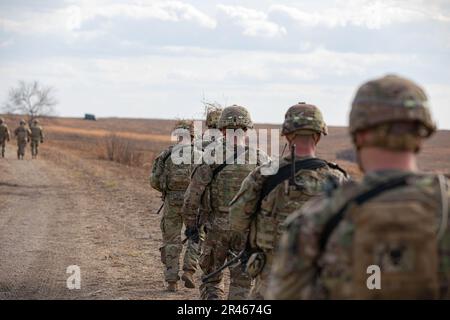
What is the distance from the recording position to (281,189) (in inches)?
235

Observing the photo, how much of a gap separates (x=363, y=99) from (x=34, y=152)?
121ft

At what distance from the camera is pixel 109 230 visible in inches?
619

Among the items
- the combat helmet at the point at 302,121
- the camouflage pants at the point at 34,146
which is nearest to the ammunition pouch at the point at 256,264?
the combat helmet at the point at 302,121

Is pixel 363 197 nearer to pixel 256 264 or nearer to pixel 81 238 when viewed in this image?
pixel 256 264

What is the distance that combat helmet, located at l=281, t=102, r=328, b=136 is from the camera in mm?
6035

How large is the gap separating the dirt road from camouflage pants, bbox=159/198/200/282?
0.87ft

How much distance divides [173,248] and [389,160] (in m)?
7.21

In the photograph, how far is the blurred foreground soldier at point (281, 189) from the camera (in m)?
5.98

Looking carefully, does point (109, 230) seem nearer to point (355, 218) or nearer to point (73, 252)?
point (73, 252)

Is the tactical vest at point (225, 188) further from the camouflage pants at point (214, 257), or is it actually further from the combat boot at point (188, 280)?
the combat boot at point (188, 280)

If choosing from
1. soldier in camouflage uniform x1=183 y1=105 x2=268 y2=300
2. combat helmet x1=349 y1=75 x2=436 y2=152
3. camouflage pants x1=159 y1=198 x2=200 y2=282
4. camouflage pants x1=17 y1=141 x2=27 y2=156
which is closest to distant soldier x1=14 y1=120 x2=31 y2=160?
camouflage pants x1=17 y1=141 x2=27 y2=156

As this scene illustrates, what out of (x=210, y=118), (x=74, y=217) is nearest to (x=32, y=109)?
(x=74, y=217)

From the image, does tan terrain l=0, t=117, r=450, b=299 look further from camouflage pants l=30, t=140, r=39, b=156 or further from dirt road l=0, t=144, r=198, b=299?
camouflage pants l=30, t=140, r=39, b=156

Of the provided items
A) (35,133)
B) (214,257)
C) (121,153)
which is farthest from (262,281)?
(35,133)
